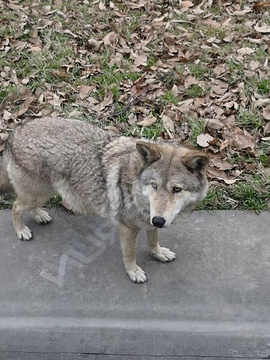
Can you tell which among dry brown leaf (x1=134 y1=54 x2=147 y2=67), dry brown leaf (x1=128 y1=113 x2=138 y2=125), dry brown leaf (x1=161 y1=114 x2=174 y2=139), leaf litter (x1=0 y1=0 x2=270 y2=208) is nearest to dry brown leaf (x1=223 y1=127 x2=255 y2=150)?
leaf litter (x1=0 y1=0 x2=270 y2=208)

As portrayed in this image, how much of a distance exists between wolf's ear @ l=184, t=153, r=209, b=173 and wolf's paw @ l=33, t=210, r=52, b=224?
1.94 metres

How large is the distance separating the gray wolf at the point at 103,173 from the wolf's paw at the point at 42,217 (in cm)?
29

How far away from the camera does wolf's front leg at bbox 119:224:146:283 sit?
3.89 m

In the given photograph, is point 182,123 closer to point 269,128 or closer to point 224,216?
point 269,128

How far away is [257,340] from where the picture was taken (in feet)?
11.7

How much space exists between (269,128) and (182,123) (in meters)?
1.09

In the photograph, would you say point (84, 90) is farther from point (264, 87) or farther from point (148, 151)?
point (148, 151)

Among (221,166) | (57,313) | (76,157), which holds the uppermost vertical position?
(76,157)

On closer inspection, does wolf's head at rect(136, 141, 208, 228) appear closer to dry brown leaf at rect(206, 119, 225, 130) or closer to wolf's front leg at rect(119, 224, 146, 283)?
wolf's front leg at rect(119, 224, 146, 283)

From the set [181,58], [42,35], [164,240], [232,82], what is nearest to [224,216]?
[164,240]

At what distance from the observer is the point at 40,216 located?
15.3ft

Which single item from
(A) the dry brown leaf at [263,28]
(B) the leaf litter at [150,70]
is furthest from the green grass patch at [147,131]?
(A) the dry brown leaf at [263,28]

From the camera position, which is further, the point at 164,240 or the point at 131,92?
the point at 131,92

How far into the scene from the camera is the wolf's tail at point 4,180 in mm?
4418
